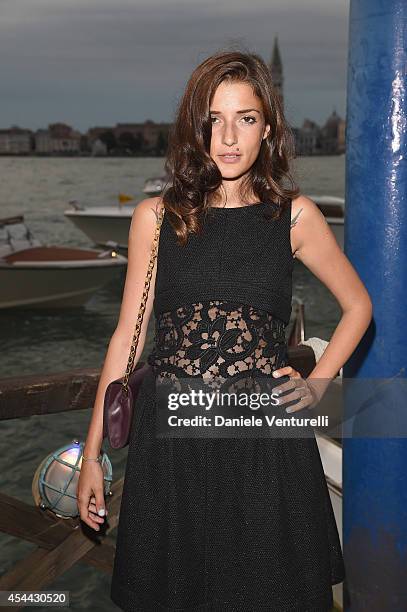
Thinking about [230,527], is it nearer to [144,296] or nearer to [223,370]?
[223,370]

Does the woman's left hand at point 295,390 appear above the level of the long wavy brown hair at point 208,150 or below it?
below

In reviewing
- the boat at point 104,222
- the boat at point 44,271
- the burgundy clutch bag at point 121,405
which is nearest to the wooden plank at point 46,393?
the burgundy clutch bag at point 121,405

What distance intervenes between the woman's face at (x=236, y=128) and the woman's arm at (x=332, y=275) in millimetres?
189

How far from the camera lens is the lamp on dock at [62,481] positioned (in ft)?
9.24

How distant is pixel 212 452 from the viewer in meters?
2.07

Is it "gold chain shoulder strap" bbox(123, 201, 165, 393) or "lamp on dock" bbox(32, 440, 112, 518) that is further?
"lamp on dock" bbox(32, 440, 112, 518)

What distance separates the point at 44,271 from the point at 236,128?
14773mm

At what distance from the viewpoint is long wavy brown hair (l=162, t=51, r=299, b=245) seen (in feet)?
6.82

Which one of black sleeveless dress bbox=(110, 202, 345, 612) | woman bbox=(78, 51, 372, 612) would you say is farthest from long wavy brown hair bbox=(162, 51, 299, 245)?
black sleeveless dress bbox=(110, 202, 345, 612)

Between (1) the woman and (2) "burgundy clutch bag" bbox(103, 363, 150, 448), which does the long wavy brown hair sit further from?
(2) "burgundy clutch bag" bbox(103, 363, 150, 448)

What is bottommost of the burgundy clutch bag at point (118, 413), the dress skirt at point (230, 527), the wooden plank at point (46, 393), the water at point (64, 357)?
the water at point (64, 357)

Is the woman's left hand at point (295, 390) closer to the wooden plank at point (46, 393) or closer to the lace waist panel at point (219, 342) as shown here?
the lace waist panel at point (219, 342)

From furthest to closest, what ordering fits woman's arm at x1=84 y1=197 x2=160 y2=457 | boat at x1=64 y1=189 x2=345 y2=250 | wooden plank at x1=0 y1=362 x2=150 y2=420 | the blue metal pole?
boat at x1=64 y1=189 x2=345 y2=250 → wooden plank at x1=0 y1=362 x2=150 y2=420 → the blue metal pole → woman's arm at x1=84 y1=197 x2=160 y2=457

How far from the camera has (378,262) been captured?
7.93 ft
